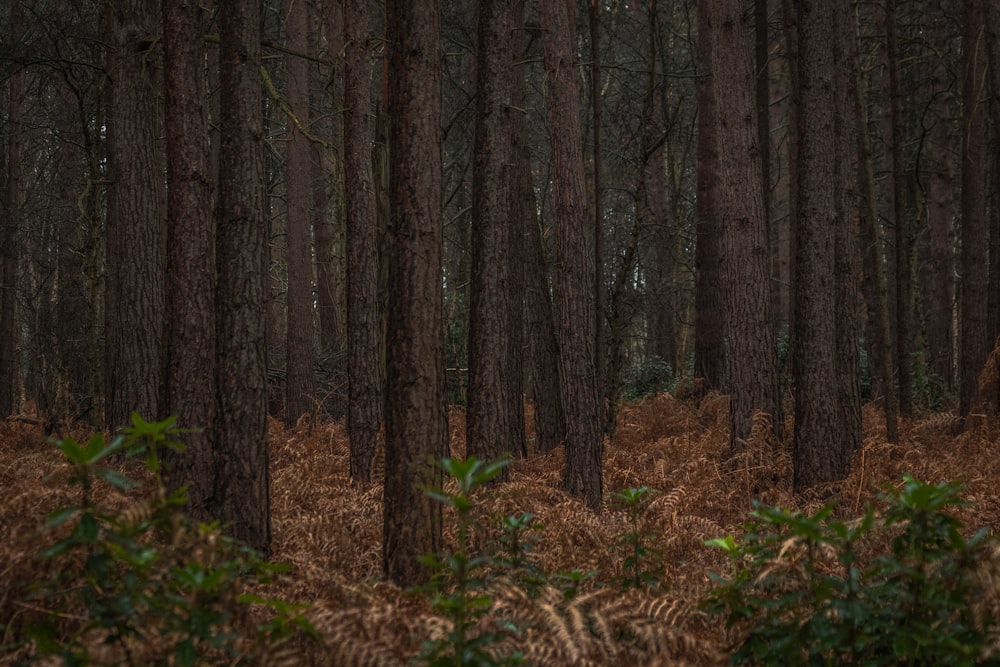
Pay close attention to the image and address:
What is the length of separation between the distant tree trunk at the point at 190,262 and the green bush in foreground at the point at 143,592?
6.34ft

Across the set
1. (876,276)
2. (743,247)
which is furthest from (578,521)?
(876,276)

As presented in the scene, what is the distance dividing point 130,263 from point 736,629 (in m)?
7.79

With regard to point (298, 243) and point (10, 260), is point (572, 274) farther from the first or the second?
point (10, 260)

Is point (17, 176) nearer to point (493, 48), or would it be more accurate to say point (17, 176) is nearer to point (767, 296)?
point (493, 48)

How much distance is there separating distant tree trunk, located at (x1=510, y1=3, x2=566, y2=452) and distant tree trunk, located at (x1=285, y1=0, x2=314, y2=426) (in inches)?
167

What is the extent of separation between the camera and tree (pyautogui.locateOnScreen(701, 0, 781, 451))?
9828mm

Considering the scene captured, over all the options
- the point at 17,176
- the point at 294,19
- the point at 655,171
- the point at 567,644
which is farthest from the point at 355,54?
the point at 655,171

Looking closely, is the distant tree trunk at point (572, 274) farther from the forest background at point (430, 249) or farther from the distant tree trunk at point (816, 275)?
the distant tree trunk at point (816, 275)

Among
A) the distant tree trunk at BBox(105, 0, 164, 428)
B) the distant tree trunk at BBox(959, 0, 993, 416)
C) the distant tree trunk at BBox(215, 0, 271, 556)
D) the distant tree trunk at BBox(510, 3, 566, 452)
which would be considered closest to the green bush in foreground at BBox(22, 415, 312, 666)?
the distant tree trunk at BBox(215, 0, 271, 556)

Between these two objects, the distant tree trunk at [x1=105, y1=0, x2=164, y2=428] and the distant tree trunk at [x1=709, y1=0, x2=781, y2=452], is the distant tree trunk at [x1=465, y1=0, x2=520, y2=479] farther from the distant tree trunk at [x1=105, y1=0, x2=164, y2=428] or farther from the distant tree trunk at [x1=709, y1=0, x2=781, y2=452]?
the distant tree trunk at [x1=105, y1=0, x2=164, y2=428]

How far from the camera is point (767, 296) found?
32.3 ft

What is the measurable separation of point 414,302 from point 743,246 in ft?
19.1

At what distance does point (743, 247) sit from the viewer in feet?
32.2

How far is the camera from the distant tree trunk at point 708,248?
1490cm
